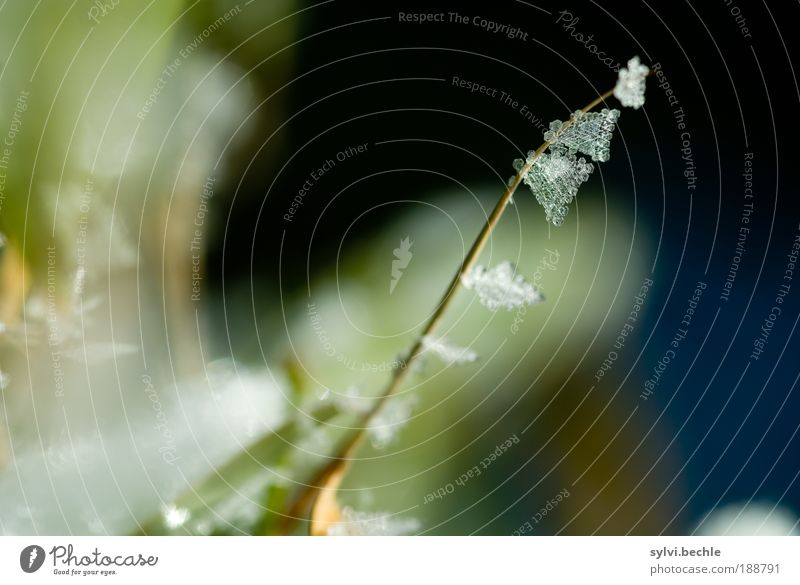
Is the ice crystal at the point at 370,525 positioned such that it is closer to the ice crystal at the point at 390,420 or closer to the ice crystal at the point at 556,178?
the ice crystal at the point at 390,420

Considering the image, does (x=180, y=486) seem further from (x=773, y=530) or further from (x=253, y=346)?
(x=773, y=530)

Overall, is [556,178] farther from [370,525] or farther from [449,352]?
[370,525]

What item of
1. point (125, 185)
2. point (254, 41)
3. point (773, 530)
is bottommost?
point (773, 530)

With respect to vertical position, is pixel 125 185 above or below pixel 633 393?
above

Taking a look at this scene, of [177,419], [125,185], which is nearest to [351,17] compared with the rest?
[125,185]

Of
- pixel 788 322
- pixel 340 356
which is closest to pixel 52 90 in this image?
pixel 340 356

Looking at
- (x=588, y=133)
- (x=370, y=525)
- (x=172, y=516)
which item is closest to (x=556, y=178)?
(x=588, y=133)
